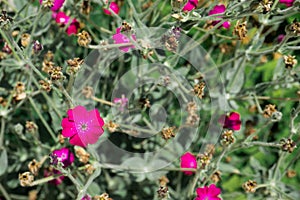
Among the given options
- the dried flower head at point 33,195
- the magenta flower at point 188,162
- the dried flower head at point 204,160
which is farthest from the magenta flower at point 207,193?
the dried flower head at point 33,195

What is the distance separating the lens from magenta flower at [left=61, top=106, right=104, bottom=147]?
102cm

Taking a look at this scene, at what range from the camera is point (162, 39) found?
1063 millimetres

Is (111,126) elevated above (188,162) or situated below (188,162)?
above

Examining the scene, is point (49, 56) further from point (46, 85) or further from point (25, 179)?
point (25, 179)

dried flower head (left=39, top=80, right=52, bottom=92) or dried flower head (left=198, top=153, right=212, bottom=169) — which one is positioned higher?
dried flower head (left=39, top=80, right=52, bottom=92)

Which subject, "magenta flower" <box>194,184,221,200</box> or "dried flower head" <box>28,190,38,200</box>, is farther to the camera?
"dried flower head" <box>28,190,38,200</box>

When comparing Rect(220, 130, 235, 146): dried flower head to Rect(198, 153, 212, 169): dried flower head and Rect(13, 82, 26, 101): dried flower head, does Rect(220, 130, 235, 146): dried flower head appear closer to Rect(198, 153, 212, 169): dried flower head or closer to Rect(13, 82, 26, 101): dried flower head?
Rect(198, 153, 212, 169): dried flower head

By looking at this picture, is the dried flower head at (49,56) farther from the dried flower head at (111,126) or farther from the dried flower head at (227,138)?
the dried flower head at (227,138)

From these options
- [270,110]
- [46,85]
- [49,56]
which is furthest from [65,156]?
[270,110]

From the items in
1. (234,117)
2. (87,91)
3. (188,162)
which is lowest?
(188,162)

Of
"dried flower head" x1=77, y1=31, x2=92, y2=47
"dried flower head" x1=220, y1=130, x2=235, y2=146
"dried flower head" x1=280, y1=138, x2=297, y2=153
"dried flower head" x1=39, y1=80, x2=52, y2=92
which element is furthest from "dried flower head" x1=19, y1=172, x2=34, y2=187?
"dried flower head" x1=280, y1=138, x2=297, y2=153

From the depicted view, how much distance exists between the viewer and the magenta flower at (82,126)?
1.02m

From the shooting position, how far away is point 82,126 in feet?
3.42

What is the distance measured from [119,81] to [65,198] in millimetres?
428
